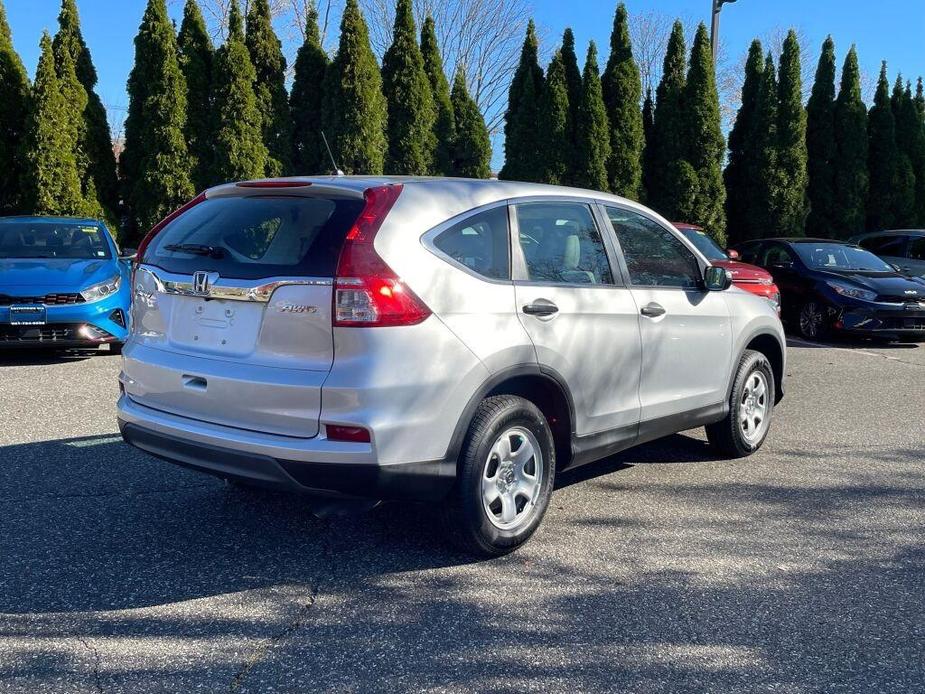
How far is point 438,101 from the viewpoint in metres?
20.0

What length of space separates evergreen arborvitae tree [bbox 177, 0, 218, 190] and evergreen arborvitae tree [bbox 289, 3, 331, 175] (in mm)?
1921

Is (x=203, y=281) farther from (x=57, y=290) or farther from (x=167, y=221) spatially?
(x=57, y=290)

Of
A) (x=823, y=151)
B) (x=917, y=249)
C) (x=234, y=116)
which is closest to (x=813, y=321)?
(x=917, y=249)

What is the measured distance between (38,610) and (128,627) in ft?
1.38

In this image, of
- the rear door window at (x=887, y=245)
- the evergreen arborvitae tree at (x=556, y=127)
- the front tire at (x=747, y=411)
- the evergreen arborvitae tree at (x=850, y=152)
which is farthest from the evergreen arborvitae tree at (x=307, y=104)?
the front tire at (x=747, y=411)

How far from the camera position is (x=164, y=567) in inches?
157

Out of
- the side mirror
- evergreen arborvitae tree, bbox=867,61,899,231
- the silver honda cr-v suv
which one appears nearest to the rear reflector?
the silver honda cr-v suv

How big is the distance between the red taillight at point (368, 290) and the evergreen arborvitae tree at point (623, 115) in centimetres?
1675

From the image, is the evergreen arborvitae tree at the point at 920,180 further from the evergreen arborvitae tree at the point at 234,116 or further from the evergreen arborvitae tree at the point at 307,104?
the evergreen arborvitae tree at the point at 234,116

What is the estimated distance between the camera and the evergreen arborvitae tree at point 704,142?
19.8 metres

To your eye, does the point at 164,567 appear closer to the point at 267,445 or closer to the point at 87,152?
the point at 267,445

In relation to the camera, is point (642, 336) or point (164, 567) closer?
point (164, 567)

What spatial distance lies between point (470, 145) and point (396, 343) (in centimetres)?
1742

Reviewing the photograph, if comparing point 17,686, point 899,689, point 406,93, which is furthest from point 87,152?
point 899,689
